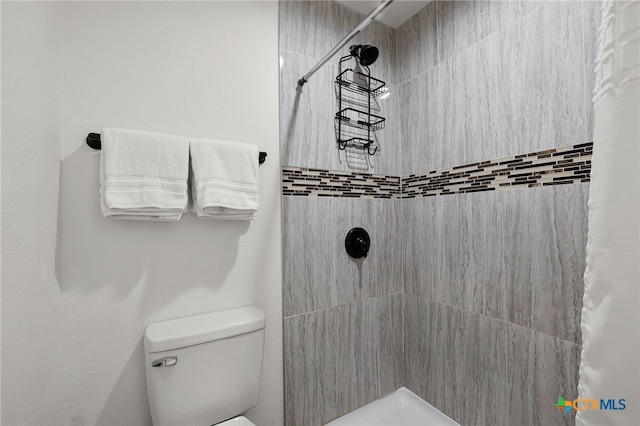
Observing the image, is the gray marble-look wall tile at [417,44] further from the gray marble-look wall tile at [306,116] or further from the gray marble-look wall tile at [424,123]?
the gray marble-look wall tile at [306,116]

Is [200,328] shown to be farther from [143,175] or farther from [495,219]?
[495,219]

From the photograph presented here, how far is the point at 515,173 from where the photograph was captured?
1194 mm

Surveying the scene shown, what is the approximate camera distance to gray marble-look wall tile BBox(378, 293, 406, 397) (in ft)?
5.37

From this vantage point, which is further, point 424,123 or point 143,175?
point 424,123

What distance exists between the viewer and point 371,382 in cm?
159

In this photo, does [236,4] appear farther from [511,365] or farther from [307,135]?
[511,365]

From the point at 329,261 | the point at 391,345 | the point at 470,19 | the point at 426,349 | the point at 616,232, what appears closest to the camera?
the point at 616,232

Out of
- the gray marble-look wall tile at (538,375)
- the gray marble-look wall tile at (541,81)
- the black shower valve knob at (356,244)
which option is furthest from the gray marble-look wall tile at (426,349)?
the gray marble-look wall tile at (541,81)

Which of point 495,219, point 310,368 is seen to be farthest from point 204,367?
point 495,219

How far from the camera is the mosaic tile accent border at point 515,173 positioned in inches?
40.1

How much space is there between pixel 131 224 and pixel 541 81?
169 cm

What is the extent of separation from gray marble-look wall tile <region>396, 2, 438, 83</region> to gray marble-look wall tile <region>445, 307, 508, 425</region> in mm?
1358

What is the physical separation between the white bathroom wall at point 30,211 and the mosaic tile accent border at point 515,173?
1615 millimetres

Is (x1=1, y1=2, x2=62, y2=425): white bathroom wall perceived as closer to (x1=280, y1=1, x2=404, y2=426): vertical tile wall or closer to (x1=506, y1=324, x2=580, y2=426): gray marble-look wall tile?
(x1=280, y1=1, x2=404, y2=426): vertical tile wall
